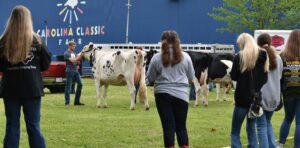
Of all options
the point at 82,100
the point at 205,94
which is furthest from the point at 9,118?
the point at 82,100

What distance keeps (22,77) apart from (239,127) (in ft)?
10.1

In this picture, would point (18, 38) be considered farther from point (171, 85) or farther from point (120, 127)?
point (120, 127)

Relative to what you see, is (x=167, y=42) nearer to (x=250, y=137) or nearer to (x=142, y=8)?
(x=250, y=137)

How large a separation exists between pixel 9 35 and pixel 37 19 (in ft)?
163

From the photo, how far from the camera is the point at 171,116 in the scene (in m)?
8.64

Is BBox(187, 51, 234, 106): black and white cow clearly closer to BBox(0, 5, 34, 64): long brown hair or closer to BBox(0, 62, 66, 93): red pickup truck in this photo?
BBox(0, 62, 66, 93): red pickup truck

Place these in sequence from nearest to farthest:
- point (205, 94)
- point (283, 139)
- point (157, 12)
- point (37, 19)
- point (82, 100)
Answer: point (283, 139) → point (205, 94) → point (82, 100) → point (157, 12) → point (37, 19)

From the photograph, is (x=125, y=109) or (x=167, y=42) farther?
(x=125, y=109)

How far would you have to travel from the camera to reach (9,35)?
7.59 meters

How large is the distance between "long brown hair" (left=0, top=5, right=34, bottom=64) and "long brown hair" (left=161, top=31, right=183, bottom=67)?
75.9 inches

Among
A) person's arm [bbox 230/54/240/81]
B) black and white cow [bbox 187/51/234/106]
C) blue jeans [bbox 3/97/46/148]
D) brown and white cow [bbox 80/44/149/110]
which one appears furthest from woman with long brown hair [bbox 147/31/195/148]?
black and white cow [bbox 187/51/234/106]

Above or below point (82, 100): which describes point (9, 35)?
above

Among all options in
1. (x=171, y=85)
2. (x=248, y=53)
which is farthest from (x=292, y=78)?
(x=171, y=85)

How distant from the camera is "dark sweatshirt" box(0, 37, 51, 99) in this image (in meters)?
7.66
